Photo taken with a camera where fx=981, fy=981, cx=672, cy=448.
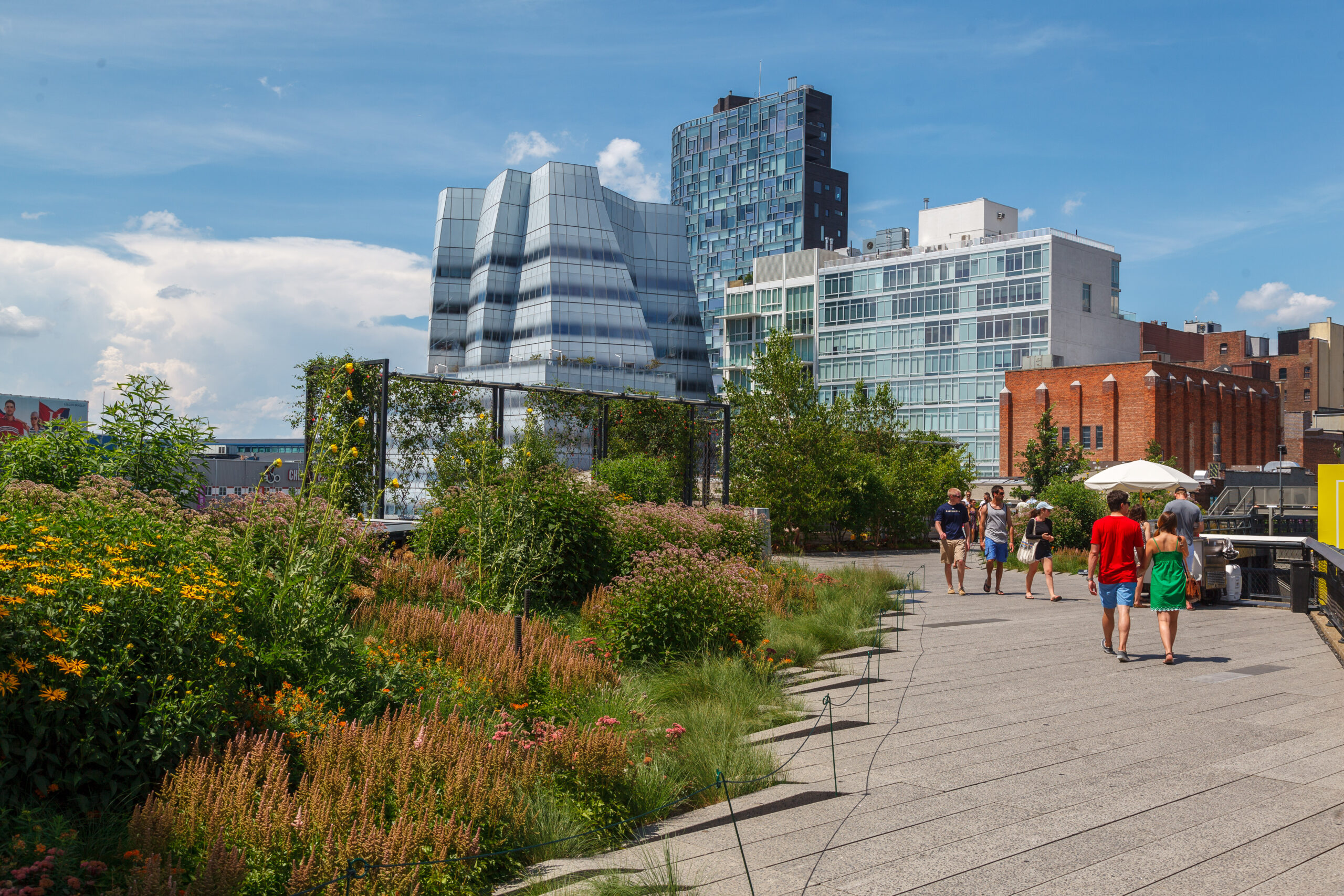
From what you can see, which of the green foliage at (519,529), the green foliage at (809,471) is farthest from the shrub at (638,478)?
the green foliage at (809,471)

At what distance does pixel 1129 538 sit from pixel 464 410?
11619 mm

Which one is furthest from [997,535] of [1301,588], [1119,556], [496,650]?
[496,650]

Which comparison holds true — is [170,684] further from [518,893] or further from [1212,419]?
[1212,419]

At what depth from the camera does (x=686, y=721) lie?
6719mm

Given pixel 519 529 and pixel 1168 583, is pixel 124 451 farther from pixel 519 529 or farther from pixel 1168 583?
pixel 1168 583

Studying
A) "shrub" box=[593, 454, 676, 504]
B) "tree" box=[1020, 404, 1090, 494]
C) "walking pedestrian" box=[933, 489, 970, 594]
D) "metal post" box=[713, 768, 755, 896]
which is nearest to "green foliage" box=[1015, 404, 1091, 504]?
"tree" box=[1020, 404, 1090, 494]

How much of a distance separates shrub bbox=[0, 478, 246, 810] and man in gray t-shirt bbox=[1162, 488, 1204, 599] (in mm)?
14396

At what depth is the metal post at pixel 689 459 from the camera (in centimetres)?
2050

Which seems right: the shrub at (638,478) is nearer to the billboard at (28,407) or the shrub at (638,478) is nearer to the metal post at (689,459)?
the metal post at (689,459)

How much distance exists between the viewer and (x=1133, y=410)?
67312 mm

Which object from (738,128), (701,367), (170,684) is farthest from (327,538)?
(738,128)

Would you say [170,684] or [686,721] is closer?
[170,684]

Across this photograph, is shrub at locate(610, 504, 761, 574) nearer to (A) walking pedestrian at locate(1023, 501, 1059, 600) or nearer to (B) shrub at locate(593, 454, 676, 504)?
(B) shrub at locate(593, 454, 676, 504)

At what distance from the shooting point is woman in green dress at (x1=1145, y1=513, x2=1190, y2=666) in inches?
412
